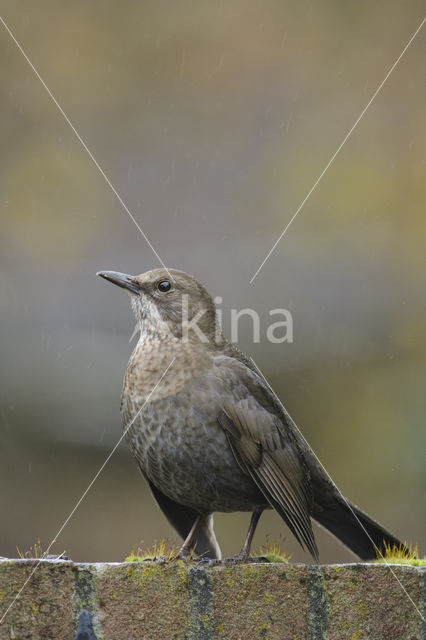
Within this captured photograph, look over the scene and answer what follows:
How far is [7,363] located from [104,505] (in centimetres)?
205

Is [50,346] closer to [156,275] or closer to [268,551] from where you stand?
[156,275]

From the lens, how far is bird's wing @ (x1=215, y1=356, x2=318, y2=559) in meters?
4.45

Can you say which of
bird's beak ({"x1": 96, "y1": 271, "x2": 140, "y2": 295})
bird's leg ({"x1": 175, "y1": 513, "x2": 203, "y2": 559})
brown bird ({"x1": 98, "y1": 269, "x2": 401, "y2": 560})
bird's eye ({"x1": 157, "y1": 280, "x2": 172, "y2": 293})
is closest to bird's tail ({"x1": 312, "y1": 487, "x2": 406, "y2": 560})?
brown bird ({"x1": 98, "y1": 269, "x2": 401, "y2": 560})

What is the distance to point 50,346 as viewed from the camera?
10852 mm

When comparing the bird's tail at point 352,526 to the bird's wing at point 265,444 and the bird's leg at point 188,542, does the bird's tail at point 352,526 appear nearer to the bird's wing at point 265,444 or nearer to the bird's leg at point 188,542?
the bird's wing at point 265,444

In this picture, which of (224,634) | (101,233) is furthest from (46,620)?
(101,233)

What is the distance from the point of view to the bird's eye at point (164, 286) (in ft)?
17.1

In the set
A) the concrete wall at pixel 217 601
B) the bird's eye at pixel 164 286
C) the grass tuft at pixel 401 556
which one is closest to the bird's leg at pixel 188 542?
the concrete wall at pixel 217 601

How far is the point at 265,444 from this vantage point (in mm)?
4590

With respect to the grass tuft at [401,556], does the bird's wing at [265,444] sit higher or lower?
higher

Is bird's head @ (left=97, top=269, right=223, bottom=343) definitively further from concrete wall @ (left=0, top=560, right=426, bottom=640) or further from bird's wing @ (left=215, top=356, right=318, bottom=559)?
concrete wall @ (left=0, top=560, right=426, bottom=640)

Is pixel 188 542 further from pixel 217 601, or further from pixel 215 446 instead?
pixel 217 601

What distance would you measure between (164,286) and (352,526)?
169 cm

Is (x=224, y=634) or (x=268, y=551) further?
(x=268, y=551)
